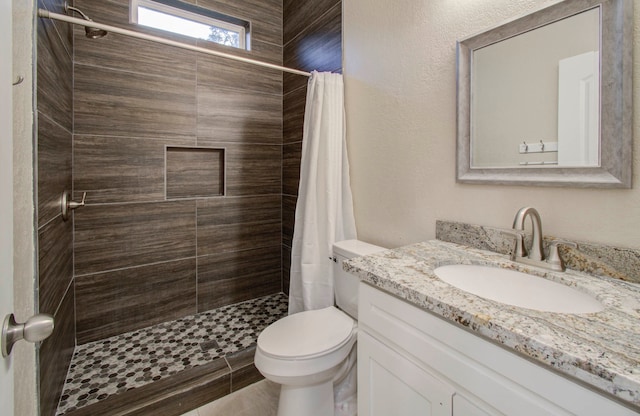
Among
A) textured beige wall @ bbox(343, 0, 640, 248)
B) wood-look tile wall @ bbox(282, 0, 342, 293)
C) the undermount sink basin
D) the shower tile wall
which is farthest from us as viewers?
wood-look tile wall @ bbox(282, 0, 342, 293)

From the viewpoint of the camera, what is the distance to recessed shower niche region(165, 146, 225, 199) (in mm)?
2227

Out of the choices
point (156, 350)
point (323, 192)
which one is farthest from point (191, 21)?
point (156, 350)

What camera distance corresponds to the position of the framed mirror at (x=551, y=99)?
2.86 feet

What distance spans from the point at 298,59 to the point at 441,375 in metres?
2.44

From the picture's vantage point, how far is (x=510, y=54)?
3.69ft

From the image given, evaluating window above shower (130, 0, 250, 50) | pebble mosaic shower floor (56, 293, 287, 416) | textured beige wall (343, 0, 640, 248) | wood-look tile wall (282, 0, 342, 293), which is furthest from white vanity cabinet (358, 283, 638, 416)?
window above shower (130, 0, 250, 50)

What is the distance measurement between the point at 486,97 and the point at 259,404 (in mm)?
1880

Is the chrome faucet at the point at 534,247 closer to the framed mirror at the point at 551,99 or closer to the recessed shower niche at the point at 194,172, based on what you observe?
the framed mirror at the point at 551,99

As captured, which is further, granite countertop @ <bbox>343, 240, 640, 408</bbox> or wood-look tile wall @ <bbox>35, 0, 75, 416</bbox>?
wood-look tile wall @ <bbox>35, 0, 75, 416</bbox>

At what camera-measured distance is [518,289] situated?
979mm

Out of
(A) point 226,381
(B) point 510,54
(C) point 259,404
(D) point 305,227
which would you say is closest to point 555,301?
(B) point 510,54

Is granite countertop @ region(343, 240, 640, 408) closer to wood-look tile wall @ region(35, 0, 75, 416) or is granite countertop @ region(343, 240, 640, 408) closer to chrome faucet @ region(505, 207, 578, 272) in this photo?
chrome faucet @ region(505, 207, 578, 272)

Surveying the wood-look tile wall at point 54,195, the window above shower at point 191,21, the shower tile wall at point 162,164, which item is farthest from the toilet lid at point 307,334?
the window above shower at point 191,21

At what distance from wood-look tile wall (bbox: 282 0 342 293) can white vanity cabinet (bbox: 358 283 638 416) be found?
1652 millimetres
